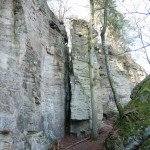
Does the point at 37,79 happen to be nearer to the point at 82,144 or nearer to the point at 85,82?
the point at 82,144

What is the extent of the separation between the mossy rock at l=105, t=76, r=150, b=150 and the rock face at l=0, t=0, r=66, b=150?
3681 mm

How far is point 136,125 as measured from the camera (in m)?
5.80

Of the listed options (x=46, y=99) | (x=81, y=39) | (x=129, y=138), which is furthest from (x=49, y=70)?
(x=129, y=138)

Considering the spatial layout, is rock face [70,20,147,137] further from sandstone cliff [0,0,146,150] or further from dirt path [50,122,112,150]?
dirt path [50,122,112,150]

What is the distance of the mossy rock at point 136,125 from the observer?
539cm

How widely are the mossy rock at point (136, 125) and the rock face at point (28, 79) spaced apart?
12.1 ft

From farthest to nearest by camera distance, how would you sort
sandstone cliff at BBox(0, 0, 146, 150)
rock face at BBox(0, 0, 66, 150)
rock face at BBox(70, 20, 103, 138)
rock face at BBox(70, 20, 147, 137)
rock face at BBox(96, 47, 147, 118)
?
rock face at BBox(96, 47, 147, 118) → rock face at BBox(70, 20, 147, 137) → rock face at BBox(70, 20, 103, 138) → sandstone cliff at BBox(0, 0, 146, 150) → rock face at BBox(0, 0, 66, 150)

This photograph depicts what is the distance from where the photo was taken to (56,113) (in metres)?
10.4

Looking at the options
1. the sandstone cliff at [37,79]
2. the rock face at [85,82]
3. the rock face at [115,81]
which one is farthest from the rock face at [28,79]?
the rock face at [115,81]

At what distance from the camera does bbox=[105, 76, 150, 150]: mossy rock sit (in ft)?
17.7

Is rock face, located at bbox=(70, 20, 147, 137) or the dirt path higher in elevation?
rock face, located at bbox=(70, 20, 147, 137)

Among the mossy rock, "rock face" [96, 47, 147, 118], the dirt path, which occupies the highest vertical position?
"rock face" [96, 47, 147, 118]

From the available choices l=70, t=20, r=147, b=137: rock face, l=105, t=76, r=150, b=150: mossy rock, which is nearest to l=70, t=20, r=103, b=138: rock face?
l=70, t=20, r=147, b=137: rock face

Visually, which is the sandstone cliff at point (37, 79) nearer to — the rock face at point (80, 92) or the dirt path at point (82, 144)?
the rock face at point (80, 92)
